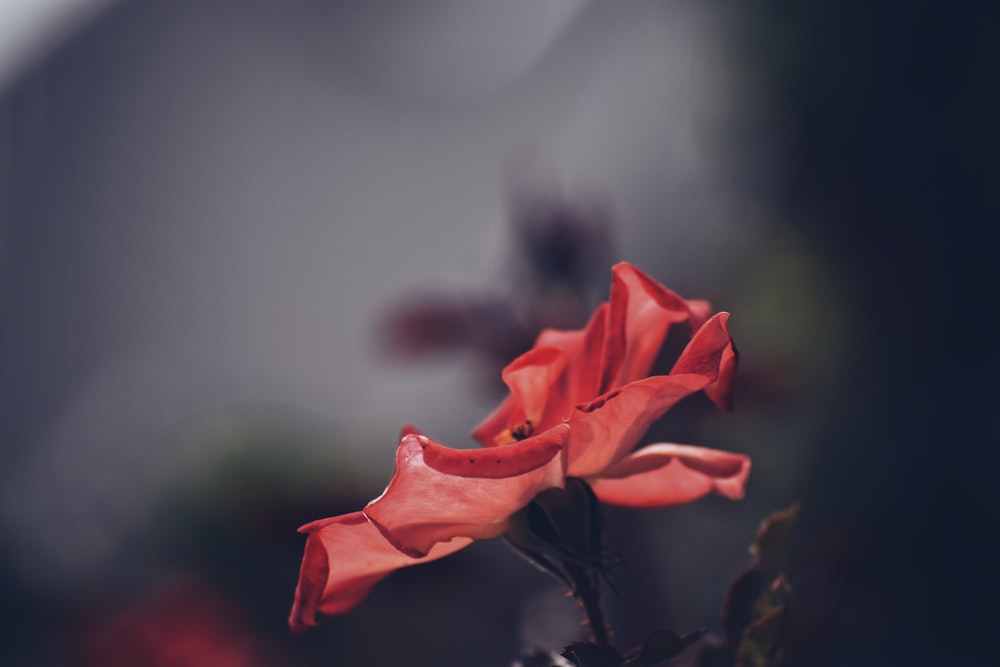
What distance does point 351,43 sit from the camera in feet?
6.15

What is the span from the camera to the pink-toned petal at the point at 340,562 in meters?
0.22

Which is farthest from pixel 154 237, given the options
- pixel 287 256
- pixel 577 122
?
pixel 577 122

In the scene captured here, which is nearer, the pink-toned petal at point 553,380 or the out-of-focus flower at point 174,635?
the pink-toned petal at point 553,380

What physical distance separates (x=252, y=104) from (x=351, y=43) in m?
0.27

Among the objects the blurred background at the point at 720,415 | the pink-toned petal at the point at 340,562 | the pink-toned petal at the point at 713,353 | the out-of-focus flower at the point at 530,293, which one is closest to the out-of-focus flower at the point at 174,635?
the blurred background at the point at 720,415

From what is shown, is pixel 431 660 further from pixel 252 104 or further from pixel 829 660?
pixel 252 104

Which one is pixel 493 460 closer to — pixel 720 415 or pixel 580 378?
pixel 580 378

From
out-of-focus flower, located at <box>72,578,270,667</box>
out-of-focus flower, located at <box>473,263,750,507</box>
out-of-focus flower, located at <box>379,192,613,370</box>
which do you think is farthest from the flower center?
out-of-focus flower, located at <box>72,578,270,667</box>

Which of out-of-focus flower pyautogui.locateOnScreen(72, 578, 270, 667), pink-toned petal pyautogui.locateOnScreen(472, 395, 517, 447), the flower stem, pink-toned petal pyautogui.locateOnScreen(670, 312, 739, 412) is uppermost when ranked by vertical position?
pink-toned petal pyautogui.locateOnScreen(670, 312, 739, 412)

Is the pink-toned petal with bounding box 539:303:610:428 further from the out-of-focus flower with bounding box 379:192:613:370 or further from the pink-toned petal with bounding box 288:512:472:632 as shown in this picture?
the out-of-focus flower with bounding box 379:192:613:370

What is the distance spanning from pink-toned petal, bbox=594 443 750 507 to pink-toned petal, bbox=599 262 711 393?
2 cm

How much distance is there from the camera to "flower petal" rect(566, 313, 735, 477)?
212 mm

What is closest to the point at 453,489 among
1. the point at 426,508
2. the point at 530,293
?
the point at 426,508

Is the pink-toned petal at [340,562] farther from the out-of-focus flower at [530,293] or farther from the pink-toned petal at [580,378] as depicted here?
the out-of-focus flower at [530,293]
